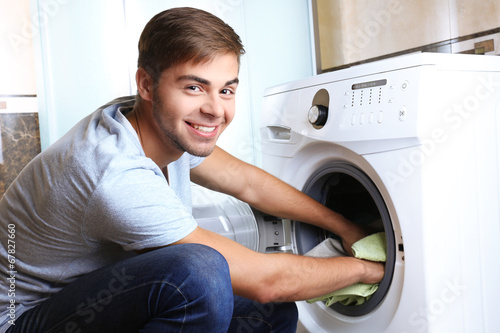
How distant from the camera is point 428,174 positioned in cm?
Result: 112

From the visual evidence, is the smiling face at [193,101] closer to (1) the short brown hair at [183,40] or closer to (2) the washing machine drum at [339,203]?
(1) the short brown hair at [183,40]

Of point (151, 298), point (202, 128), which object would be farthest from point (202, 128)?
point (151, 298)

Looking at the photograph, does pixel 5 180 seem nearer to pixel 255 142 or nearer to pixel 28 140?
pixel 28 140

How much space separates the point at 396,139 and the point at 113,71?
1577mm

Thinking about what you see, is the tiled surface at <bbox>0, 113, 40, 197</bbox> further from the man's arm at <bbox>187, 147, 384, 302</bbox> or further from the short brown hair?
the short brown hair

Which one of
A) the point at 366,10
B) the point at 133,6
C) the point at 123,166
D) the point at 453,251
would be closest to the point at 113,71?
the point at 133,6

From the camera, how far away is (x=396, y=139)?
1.17 metres

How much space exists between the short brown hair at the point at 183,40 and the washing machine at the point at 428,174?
13.5 inches

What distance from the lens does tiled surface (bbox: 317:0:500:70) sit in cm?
172

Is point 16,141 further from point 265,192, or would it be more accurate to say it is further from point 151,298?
point 151,298

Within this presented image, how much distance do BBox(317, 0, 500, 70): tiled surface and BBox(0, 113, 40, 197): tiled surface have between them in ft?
4.71

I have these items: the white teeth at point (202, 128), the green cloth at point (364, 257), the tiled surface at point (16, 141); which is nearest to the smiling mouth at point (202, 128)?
the white teeth at point (202, 128)

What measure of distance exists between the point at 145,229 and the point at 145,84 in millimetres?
365

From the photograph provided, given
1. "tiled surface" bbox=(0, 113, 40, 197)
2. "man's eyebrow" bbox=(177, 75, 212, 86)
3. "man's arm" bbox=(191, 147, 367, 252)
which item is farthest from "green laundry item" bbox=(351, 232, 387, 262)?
"tiled surface" bbox=(0, 113, 40, 197)
